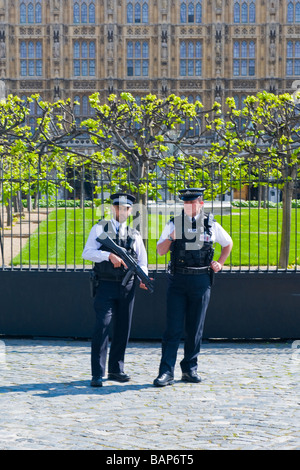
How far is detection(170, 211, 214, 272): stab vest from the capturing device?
6.88m

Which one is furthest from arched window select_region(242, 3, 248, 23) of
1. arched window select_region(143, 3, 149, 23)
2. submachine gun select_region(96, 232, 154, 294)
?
submachine gun select_region(96, 232, 154, 294)

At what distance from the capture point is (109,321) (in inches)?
269

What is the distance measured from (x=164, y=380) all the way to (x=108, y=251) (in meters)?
1.23

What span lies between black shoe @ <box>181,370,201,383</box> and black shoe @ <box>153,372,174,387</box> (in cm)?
17

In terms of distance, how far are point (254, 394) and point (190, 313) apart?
930mm

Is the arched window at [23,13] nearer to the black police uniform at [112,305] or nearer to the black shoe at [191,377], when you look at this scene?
the black police uniform at [112,305]

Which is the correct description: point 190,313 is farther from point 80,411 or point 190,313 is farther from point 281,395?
point 80,411

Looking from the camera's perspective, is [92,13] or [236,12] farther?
[92,13]

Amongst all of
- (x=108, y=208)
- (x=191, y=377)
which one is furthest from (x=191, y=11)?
(x=191, y=377)

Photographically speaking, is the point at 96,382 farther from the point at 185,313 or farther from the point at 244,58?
the point at 244,58

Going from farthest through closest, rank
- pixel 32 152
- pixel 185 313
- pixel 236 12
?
1. pixel 236 12
2. pixel 32 152
3. pixel 185 313

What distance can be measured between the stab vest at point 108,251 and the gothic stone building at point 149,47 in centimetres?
4563

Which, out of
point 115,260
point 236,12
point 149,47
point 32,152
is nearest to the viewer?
point 115,260

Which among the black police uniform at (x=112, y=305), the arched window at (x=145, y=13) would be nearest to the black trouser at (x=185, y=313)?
the black police uniform at (x=112, y=305)
